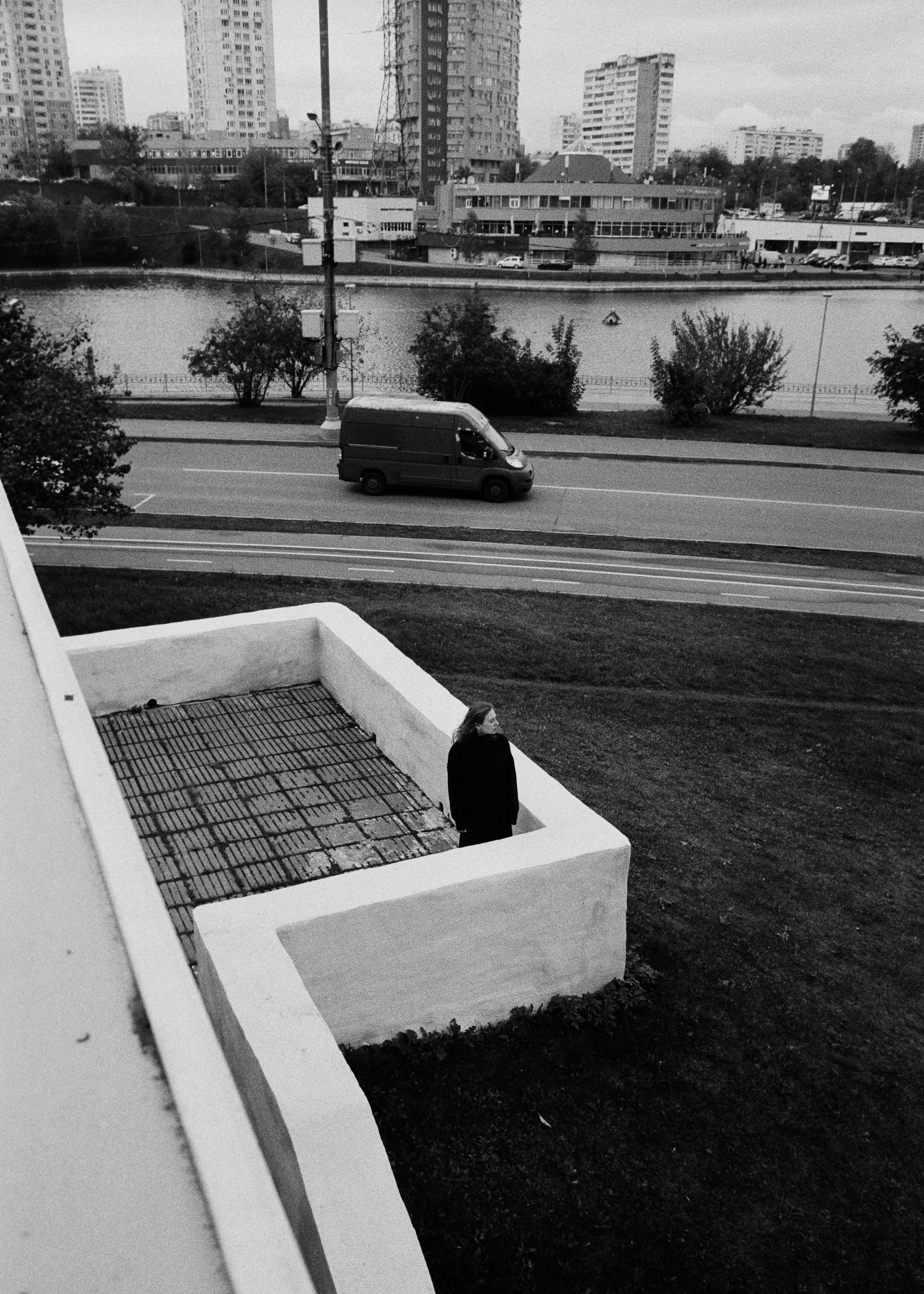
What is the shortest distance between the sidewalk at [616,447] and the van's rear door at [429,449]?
5252 millimetres

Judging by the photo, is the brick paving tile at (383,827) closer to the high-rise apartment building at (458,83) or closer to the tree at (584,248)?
the tree at (584,248)

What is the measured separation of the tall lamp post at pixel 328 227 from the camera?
90.4 ft

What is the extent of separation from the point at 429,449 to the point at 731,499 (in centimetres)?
697

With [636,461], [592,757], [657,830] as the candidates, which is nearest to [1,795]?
[657,830]

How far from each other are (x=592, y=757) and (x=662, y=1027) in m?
3.84

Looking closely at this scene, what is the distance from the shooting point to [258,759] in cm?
845

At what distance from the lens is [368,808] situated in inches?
307

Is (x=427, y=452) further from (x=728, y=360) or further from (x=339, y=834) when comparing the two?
(x=339, y=834)

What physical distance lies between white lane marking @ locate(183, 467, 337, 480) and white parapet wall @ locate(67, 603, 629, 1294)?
17.9 m

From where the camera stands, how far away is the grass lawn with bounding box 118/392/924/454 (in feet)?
105

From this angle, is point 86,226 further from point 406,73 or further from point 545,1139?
point 545,1139

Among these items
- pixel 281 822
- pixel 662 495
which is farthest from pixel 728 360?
pixel 281 822

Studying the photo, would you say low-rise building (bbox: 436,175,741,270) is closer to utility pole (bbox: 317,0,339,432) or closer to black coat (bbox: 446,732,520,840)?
utility pole (bbox: 317,0,339,432)

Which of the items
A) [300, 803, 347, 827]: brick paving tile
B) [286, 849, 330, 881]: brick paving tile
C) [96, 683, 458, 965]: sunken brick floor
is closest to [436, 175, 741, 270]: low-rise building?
[96, 683, 458, 965]: sunken brick floor
